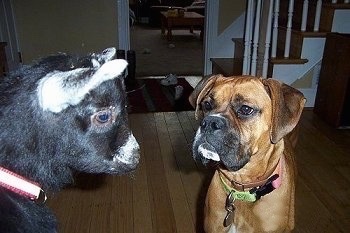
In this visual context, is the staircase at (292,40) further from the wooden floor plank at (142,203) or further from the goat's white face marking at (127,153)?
the goat's white face marking at (127,153)

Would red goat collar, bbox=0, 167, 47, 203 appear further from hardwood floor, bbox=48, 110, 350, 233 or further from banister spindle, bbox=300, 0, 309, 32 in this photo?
banister spindle, bbox=300, 0, 309, 32

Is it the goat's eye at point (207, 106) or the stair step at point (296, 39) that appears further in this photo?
the stair step at point (296, 39)

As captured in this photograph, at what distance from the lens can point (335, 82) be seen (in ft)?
9.51

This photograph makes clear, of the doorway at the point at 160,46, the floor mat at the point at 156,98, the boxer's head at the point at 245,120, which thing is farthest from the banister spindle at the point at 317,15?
the boxer's head at the point at 245,120

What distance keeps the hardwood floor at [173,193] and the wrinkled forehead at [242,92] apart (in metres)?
0.84

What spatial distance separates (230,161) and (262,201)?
266 mm

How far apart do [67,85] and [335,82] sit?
273 centimetres

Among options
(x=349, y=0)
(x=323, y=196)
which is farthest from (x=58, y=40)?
(x=323, y=196)

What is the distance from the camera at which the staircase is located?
292cm

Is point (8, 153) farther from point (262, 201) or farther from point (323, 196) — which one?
point (323, 196)

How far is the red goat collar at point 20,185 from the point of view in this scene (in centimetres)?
77

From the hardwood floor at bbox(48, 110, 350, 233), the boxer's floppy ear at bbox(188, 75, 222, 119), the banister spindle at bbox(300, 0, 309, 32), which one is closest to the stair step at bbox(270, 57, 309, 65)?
the banister spindle at bbox(300, 0, 309, 32)

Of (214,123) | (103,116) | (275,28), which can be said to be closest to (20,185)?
(103,116)

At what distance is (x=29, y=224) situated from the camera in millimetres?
845
